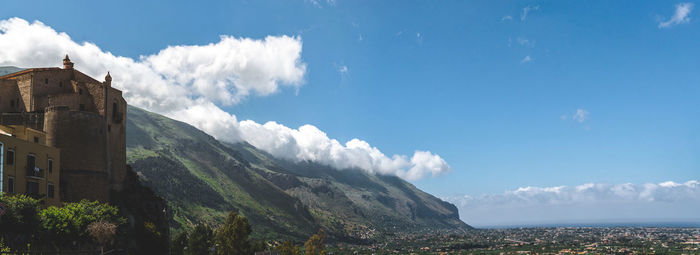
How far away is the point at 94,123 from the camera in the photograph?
6456 cm

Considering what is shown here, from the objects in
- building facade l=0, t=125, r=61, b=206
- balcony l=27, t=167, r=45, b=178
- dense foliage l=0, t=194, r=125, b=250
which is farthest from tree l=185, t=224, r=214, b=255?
balcony l=27, t=167, r=45, b=178

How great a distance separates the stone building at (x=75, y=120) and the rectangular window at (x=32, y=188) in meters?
6.51

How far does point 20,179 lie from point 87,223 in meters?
8.27

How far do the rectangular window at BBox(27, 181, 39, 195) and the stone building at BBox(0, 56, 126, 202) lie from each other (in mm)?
6509

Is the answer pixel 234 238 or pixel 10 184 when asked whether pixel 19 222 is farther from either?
pixel 234 238

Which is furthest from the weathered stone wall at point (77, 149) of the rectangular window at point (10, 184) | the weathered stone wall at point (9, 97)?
the rectangular window at point (10, 184)

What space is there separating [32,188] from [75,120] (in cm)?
1154

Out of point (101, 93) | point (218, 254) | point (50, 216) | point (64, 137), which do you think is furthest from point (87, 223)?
point (218, 254)

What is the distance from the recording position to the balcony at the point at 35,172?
5307 centimetres

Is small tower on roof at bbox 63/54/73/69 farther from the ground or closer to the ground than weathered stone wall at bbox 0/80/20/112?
farther from the ground

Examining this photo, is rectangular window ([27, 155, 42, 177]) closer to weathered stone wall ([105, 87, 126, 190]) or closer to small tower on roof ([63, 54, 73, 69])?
weathered stone wall ([105, 87, 126, 190])

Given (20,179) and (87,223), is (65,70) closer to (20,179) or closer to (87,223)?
(20,179)

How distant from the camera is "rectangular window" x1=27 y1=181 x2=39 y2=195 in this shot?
174ft

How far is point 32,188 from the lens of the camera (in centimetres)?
5362
